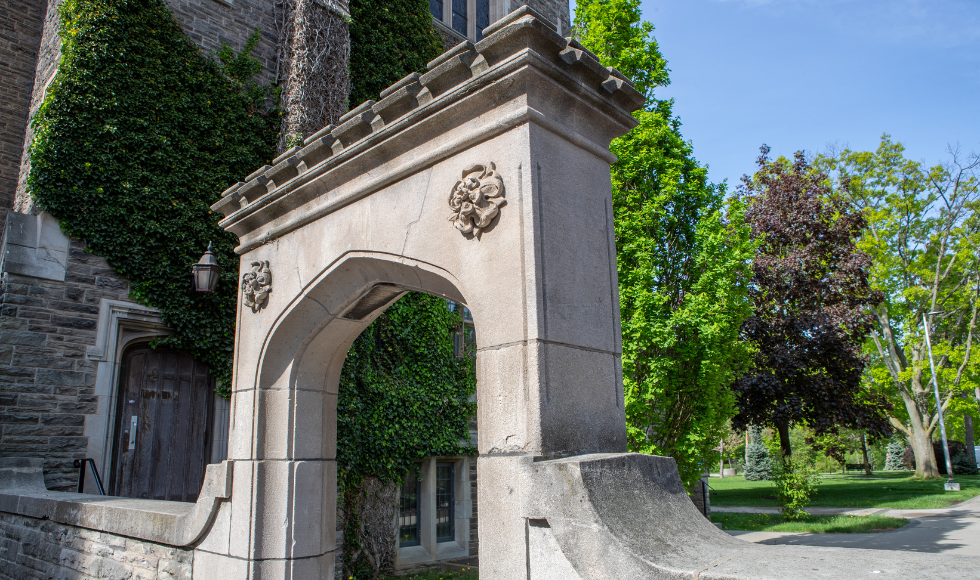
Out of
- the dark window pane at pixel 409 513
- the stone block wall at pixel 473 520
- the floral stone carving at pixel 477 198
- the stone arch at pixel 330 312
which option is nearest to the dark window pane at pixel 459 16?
the stone block wall at pixel 473 520

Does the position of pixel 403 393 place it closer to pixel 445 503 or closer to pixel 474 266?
pixel 445 503

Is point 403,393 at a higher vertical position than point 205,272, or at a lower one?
lower

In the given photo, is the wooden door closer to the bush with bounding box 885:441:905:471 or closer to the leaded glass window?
the leaded glass window

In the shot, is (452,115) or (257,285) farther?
(257,285)

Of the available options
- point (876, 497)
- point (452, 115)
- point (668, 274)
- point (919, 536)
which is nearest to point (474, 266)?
point (452, 115)

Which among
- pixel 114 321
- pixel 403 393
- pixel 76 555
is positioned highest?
pixel 114 321

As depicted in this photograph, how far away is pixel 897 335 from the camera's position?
25234 mm

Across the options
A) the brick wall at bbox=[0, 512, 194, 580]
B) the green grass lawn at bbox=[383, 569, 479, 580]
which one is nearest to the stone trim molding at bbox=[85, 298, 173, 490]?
the brick wall at bbox=[0, 512, 194, 580]

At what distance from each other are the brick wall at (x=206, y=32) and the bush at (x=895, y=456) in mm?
44318

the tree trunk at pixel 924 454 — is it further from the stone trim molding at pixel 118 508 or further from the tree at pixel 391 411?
the stone trim molding at pixel 118 508

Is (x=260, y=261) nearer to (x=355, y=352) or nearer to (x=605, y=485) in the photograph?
(x=605, y=485)

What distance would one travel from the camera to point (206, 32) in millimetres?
9891

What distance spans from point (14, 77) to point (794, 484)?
15.9m

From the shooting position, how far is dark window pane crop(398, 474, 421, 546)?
10.4m
